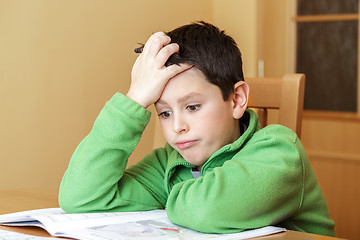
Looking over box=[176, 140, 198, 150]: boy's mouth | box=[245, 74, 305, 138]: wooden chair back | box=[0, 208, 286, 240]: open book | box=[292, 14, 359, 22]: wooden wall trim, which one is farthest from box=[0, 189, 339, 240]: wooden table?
box=[292, 14, 359, 22]: wooden wall trim

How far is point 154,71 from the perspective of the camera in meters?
0.94

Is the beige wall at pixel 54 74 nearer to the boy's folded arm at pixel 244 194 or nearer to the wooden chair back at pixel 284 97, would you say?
the wooden chair back at pixel 284 97

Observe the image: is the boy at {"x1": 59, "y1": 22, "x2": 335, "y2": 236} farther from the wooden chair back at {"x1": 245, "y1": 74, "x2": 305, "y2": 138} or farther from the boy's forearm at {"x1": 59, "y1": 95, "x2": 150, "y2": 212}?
the wooden chair back at {"x1": 245, "y1": 74, "x2": 305, "y2": 138}

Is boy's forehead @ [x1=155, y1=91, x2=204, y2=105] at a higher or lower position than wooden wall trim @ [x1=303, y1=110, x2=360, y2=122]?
higher

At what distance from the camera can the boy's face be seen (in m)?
0.93

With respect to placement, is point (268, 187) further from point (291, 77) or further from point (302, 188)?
point (291, 77)

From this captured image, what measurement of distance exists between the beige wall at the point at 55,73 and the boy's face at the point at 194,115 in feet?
2.72

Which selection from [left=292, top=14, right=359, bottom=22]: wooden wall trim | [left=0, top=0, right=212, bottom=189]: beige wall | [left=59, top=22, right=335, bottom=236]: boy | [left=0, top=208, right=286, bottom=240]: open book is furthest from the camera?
[left=292, top=14, right=359, bottom=22]: wooden wall trim

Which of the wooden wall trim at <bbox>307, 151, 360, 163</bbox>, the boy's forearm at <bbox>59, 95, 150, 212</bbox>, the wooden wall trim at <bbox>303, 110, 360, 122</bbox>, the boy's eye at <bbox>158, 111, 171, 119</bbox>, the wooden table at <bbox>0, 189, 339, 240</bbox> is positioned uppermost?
the boy's eye at <bbox>158, 111, 171, 119</bbox>

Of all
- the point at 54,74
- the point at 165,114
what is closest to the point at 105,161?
the point at 165,114

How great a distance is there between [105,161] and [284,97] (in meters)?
0.47

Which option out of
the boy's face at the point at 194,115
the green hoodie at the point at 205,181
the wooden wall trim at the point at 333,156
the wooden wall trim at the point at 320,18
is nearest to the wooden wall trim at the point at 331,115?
the wooden wall trim at the point at 333,156

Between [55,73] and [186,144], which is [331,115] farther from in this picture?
[186,144]

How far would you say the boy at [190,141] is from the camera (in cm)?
86
